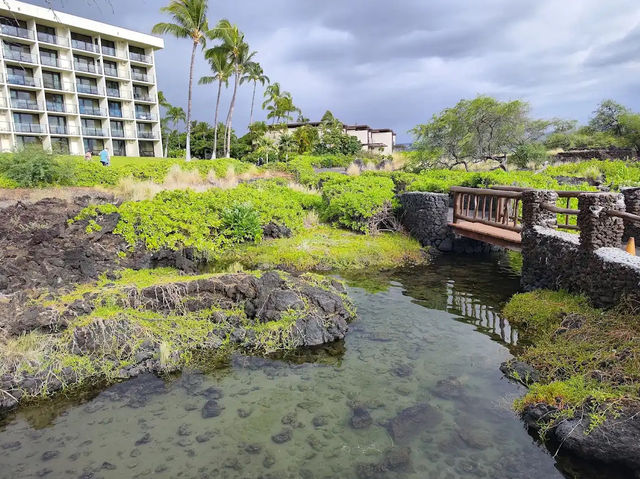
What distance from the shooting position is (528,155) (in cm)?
2552

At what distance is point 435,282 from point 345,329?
4346 mm

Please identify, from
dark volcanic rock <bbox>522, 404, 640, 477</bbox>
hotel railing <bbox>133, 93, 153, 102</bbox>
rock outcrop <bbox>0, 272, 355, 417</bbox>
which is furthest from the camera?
hotel railing <bbox>133, 93, 153, 102</bbox>

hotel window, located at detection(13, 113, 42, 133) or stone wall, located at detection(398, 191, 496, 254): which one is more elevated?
hotel window, located at detection(13, 113, 42, 133)

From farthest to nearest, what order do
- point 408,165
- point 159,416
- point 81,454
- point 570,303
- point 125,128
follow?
1. point 125,128
2. point 408,165
3. point 570,303
4. point 159,416
5. point 81,454

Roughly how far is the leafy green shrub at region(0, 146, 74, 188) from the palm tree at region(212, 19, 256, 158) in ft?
75.1

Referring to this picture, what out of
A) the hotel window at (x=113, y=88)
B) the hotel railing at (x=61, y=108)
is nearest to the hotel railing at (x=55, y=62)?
the hotel railing at (x=61, y=108)

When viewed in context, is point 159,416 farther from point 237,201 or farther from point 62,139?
point 62,139

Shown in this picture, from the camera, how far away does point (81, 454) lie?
15.6ft

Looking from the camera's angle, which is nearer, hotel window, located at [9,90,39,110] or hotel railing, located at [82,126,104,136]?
hotel window, located at [9,90,39,110]

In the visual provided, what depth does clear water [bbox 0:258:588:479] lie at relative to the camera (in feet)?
15.0

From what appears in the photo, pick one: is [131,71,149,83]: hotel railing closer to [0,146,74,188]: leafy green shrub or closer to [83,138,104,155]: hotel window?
Result: [83,138,104,155]: hotel window

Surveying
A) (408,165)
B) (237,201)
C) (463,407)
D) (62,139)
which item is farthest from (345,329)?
(62,139)

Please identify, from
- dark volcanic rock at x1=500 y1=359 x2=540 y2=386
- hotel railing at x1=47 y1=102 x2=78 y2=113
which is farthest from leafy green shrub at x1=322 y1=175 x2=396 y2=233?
hotel railing at x1=47 y1=102 x2=78 y2=113

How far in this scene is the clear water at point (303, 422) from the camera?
180 inches
